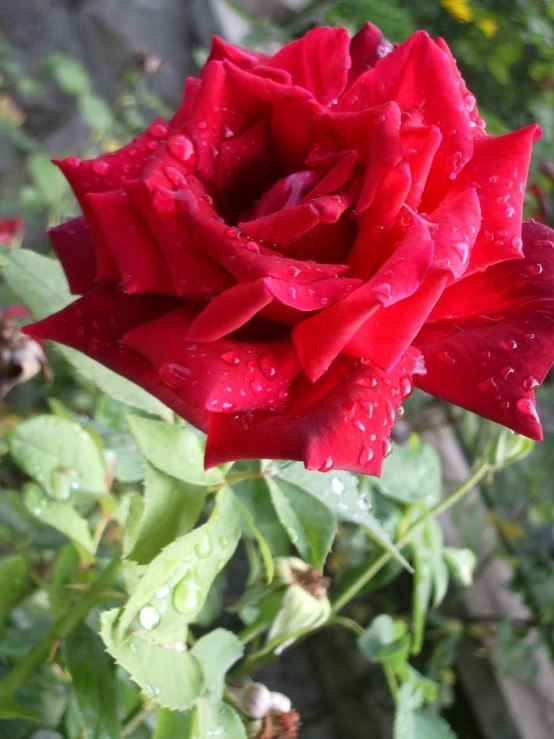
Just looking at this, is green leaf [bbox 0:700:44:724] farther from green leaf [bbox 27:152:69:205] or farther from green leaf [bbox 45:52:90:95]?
green leaf [bbox 45:52:90:95]

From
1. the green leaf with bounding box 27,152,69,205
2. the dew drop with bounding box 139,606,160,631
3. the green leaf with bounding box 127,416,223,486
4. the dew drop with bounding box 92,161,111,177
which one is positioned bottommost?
the green leaf with bounding box 27,152,69,205

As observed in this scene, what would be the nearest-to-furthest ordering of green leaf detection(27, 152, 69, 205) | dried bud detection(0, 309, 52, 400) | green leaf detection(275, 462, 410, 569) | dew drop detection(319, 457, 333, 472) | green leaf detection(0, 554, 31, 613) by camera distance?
1. dew drop detection(319, 457, 333, 472)
2. green leaf detection(275, 462, 410, 569)
3. green leaf detection(0, 554, 31, 613)
4. dried bud detection(0, 309, 52, 400)
5. green leaf detection(27, 152, 69, 205)

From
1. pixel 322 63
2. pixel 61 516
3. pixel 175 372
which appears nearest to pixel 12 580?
pixel 61 516

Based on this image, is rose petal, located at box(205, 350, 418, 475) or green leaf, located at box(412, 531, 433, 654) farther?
green leaf, located at box(412, 531, 433, 654)

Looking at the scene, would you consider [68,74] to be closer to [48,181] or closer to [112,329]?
[48,181]

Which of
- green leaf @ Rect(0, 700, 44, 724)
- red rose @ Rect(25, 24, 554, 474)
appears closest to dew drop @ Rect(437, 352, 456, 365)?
red rose @ Rect(25, 24, 554, 474)

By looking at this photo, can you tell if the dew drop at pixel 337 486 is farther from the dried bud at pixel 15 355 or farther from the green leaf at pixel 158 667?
the dried bud at pixel 15 355

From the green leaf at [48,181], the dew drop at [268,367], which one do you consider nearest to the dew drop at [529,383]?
the dew drop at [268,367]
